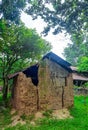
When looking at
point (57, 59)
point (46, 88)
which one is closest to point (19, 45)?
point (57, 59)

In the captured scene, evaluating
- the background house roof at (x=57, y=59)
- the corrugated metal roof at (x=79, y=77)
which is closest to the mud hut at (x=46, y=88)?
the background house roof at (x=57, y=59)

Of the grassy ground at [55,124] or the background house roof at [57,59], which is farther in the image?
the background house roof at [57,59]

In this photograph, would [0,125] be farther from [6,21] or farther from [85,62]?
[85,62]

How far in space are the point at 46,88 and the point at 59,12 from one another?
540 cm

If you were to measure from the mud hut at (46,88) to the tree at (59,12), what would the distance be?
263cm

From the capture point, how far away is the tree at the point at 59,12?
14633 millimetres

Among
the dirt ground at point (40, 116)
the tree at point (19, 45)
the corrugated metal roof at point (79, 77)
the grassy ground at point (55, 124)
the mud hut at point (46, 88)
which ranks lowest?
the grassy ground at point (55, 124)

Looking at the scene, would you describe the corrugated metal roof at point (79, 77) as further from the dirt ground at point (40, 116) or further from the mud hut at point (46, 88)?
the dirt ground at point (40, 116)

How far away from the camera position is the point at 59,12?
50.7 ft

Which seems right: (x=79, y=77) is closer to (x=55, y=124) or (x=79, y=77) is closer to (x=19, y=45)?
(x=19, y=45)

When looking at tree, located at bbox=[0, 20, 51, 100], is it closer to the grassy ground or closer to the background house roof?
the background house roof

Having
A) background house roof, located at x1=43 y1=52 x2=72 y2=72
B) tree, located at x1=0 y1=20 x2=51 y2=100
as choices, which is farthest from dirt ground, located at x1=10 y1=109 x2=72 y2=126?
tree, located at x1=0 y1=20 x2=51 y2=100

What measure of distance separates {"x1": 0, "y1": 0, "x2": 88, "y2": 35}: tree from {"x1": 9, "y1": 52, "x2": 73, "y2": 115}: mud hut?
8.63ft

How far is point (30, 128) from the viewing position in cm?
1405
